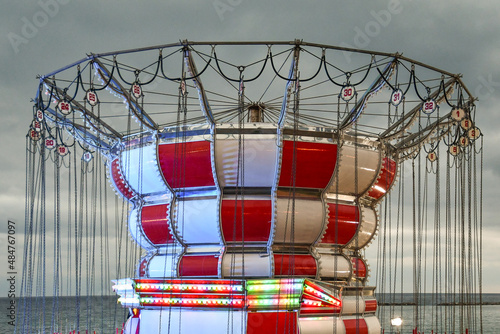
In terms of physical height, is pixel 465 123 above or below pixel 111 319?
above

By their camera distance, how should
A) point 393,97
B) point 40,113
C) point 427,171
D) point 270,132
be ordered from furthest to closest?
point 427,171 < point 40,113 < point 270,132 < point 393,97

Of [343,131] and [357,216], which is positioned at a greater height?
[343,131]

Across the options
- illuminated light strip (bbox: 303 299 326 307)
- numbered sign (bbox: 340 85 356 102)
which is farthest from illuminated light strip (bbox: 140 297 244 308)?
numbered sign (bbox: 340 85 356 102)

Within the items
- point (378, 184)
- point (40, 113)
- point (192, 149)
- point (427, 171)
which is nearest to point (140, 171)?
point (192, 149)

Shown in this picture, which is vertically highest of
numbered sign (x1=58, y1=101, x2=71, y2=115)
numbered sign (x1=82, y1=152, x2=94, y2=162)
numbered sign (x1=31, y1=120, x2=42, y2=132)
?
numbered sign (x1=58, y1=101, x2=71, y2=115)

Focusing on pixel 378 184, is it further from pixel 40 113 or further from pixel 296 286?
pixel 40 113

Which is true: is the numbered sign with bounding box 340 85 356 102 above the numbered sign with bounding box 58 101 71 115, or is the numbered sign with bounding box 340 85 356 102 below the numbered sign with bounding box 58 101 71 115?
above

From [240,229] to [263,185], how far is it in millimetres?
958

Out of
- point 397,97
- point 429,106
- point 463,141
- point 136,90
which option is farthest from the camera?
point 463,141

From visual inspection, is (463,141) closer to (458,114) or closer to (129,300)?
(458,114)

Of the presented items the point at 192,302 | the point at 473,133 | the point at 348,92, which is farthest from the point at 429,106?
the point at 192,302

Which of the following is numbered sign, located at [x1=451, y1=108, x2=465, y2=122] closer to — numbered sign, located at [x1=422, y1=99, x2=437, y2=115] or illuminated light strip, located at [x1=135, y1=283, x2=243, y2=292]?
numbered sign, located at [x1=422, y1=99, x2=437, y2=115]

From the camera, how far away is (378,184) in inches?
581

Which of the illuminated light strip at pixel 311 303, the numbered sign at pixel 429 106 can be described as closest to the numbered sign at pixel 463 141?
the numbered sign at pixel 429 106
